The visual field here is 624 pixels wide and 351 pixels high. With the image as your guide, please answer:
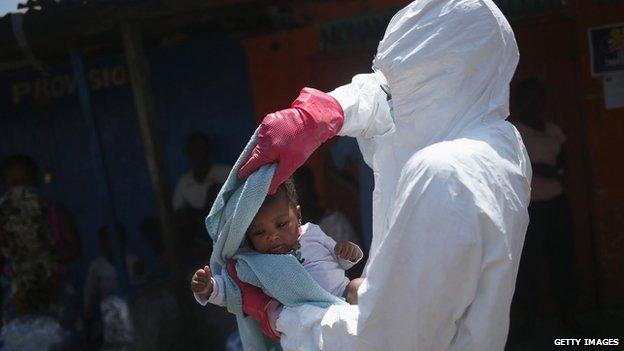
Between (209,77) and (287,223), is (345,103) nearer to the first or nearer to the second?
(287,223)

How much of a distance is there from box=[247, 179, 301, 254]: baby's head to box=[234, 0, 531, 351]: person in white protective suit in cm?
19

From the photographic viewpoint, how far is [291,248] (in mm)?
2301

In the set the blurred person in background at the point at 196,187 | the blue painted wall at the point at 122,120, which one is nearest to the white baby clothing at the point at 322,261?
the blurred person in background at the point at 196,187

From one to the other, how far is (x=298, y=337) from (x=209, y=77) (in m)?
5.35

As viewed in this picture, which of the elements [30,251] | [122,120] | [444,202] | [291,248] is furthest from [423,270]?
[122,120]

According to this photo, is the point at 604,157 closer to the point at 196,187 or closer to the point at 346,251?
the point at 196,187

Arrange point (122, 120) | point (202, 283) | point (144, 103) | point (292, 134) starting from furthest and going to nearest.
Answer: point (122, 120) → point (144, 103) → point (202, 283) → point (292, 134)

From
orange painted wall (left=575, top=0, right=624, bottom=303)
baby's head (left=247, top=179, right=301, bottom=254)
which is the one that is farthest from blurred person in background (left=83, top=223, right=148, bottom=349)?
baby's head (left=247, top=179, right=301, bottom=254)

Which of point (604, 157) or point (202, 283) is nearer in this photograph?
point (202, 283)

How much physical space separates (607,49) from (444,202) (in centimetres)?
431

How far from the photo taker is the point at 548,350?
17.1 ft

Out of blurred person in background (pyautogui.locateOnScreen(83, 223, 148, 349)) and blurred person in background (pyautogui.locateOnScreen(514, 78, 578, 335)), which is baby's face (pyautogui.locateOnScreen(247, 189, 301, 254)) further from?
blurred person in background (pyautogui.locateOnScreen(83, 223, 148, 349))

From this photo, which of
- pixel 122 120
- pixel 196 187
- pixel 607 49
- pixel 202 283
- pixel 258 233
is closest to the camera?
pixel 202 283

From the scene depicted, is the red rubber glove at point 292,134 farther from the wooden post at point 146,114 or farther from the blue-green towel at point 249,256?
the wooden post at point 146,114
